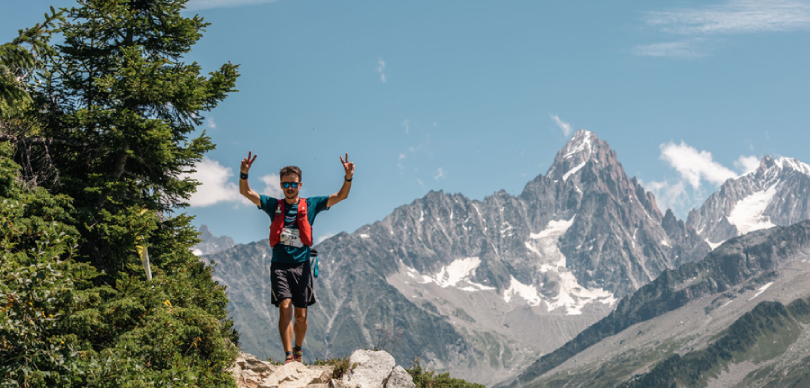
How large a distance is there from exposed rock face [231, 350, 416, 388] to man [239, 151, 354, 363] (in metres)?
0.90

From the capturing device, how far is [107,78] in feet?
46.6

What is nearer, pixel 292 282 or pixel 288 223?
pixel 288 223

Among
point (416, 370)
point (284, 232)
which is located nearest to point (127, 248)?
point (284, 232)

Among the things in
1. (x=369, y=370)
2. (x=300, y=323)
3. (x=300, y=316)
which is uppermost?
(x=300, y=316)

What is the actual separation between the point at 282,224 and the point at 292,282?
143cm

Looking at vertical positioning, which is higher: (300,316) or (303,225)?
(303,225)

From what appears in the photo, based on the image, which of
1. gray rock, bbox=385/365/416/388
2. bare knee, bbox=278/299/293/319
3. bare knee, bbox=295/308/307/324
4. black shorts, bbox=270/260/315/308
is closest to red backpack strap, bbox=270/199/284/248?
black shorts, bbox=270/260/315/308

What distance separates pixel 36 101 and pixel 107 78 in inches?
81.9

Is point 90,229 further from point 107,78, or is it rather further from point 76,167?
point 107,78

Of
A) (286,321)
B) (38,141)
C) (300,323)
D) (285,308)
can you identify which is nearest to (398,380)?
(300,323)

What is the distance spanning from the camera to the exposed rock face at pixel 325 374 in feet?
46.8

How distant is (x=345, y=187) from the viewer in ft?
46.5

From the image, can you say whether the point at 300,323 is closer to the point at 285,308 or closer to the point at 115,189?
the point at 285,308

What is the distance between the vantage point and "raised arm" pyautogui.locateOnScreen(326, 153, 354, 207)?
551 inches
